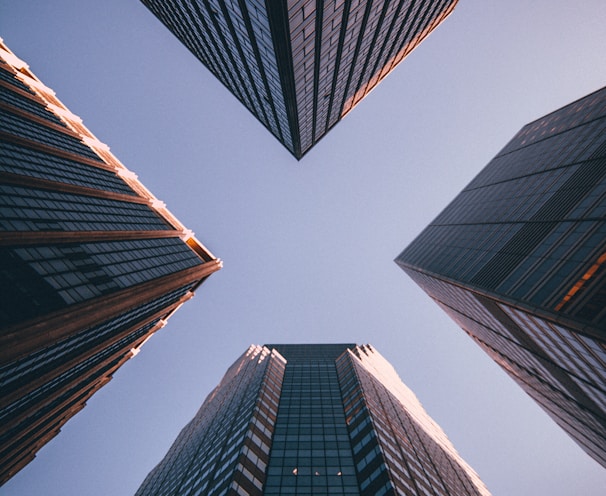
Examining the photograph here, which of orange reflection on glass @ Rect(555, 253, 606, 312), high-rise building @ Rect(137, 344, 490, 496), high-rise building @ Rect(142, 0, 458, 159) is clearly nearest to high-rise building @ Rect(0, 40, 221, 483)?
high-rise building @ Rect(137, 344, 490, 496)

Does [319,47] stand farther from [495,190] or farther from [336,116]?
[495,190]

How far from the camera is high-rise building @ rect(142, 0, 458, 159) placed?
89.6 ft

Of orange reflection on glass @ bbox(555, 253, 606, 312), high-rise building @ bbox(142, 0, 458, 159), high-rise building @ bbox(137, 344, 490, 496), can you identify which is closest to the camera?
orange reflection on glass @ bbox(555, 253, 606, 312)

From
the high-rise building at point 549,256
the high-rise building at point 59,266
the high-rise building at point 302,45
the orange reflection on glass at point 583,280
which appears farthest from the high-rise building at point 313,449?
the high-rise building at point 302,45

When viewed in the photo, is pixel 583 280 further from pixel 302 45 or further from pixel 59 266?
pixel 59 266

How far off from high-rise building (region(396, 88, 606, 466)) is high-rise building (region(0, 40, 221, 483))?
37.4m

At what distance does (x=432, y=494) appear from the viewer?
33.2 meters

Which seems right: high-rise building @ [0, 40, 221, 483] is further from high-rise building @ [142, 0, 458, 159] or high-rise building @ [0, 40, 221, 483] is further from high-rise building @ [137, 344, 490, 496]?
high-rise building @ [142, 0, 458, 159]

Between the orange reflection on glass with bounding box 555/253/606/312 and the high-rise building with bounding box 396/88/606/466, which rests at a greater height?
the high-rise building with bounding box 396/88/606/466

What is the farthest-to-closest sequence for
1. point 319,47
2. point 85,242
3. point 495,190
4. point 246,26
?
point 495,190, point 85,242, point 319,47, point 246,26

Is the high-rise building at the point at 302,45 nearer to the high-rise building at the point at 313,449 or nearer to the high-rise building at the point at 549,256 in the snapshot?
A: the high-rise building at the point at 549,256

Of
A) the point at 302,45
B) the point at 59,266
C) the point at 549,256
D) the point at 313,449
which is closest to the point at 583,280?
the point at 549,256

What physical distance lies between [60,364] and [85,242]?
12.5 m

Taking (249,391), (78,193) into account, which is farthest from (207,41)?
(249,391)
